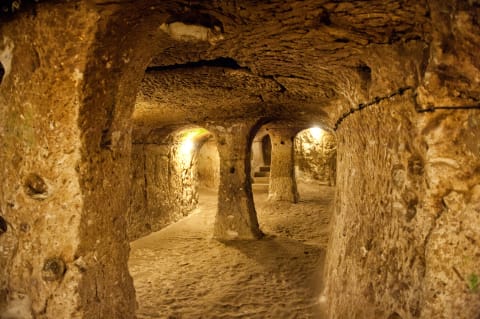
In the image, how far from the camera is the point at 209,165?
11.6 metres

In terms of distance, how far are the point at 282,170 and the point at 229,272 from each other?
5031 mm

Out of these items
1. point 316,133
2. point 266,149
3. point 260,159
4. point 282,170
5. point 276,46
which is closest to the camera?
point 276,46

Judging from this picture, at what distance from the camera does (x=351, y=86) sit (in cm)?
227

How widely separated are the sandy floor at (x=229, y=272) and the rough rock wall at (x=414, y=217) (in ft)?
3.74

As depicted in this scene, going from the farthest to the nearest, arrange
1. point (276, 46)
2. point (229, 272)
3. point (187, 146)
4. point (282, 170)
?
point (282, 170) < point (187, 146) < point (229, 272) < point (276, 46)

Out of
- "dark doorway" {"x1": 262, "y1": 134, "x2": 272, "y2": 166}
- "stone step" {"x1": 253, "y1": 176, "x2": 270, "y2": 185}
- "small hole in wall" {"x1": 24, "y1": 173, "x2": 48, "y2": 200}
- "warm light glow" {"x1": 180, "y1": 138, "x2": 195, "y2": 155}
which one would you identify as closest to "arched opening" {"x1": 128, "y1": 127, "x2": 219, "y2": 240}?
"warm light glow" {"x1": 180, "y1": 138, "x2": 195, "y2": 155}

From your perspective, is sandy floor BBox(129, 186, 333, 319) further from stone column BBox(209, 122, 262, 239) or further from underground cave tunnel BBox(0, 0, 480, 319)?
underground cave tunnel BBox(0, 0, 480, 319)

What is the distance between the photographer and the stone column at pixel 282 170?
850 centimetres

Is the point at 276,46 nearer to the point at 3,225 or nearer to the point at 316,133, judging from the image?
the point at 3,225

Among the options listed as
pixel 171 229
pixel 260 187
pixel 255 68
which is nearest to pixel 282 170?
pixel 260 187

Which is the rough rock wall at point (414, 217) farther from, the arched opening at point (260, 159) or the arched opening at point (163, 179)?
the arched opening at point (260, 159)

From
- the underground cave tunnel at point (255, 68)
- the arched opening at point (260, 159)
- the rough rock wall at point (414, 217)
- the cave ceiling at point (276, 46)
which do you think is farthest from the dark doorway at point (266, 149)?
the rough rock wall at point (414, 217)

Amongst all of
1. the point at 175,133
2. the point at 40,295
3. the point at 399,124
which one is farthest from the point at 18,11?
the point at 175,133

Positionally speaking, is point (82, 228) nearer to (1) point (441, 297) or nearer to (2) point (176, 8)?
(2) point (176, 8)
